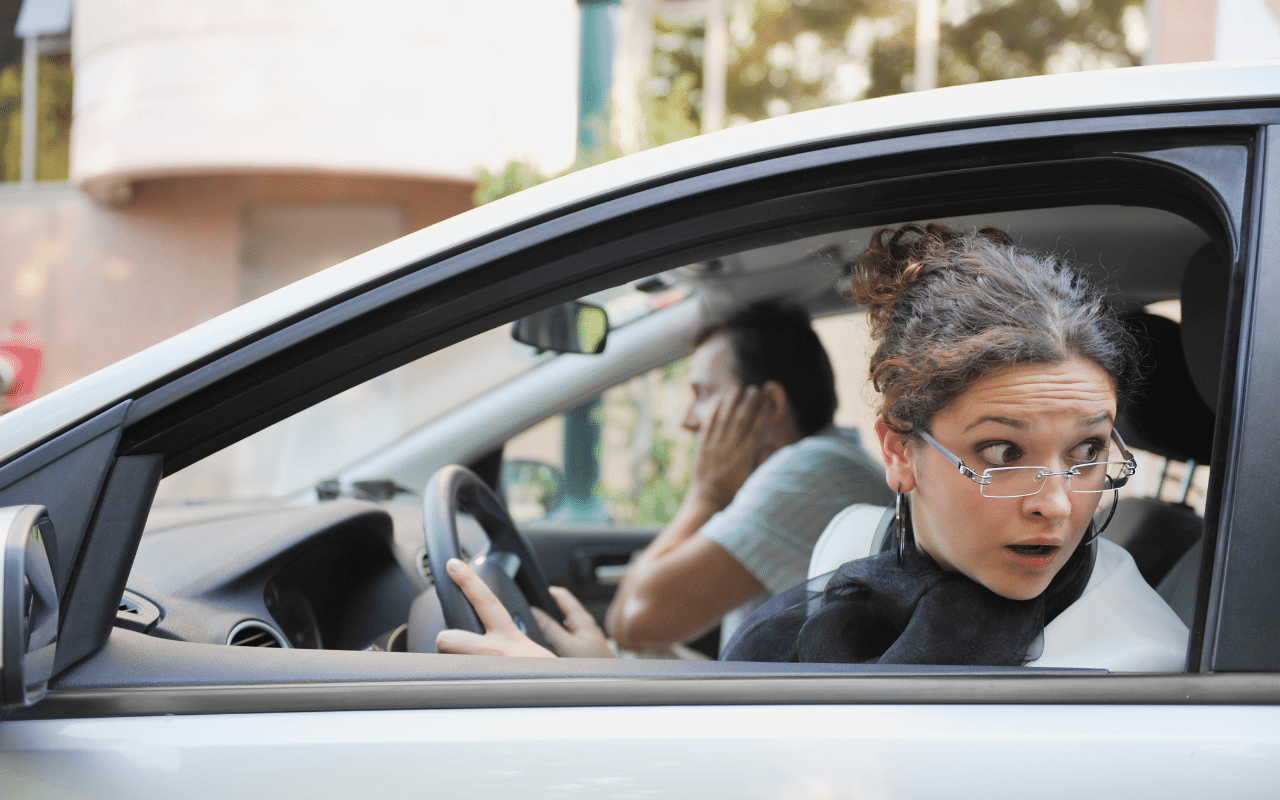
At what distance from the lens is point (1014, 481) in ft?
3.67

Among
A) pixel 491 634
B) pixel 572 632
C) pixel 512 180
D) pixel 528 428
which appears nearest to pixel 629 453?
pixel 512 180

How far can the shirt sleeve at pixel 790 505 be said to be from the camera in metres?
2.27

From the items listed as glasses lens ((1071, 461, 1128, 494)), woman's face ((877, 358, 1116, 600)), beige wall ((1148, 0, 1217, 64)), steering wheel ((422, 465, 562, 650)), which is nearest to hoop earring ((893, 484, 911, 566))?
woman's face ((877, 358, 1116, 600))

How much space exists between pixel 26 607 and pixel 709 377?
188 cm

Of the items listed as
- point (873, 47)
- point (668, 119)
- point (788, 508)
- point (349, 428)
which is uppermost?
point (873, 47)

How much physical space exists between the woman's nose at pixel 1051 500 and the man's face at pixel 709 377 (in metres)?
1.48

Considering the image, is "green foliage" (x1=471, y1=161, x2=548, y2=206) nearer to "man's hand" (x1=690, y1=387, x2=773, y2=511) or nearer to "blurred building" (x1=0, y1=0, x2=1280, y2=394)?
"man's hand" (x1=690, y1=387, x2=773, y2=511)

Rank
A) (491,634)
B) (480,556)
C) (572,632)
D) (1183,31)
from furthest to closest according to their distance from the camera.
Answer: (1183,31) < (572,632) < (480,556) < (491,634)

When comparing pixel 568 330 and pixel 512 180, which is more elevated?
pixel 512 180

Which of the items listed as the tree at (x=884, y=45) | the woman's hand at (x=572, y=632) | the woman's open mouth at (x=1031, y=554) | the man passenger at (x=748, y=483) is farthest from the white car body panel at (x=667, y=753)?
the tree at (x=884, y=45)

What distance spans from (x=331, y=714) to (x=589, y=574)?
6.60 ft

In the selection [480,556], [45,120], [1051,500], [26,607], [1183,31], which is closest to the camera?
[26,607]

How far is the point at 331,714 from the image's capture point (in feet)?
3.16

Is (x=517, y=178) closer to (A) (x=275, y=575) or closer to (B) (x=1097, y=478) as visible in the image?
(A) (x=275, y=575)
